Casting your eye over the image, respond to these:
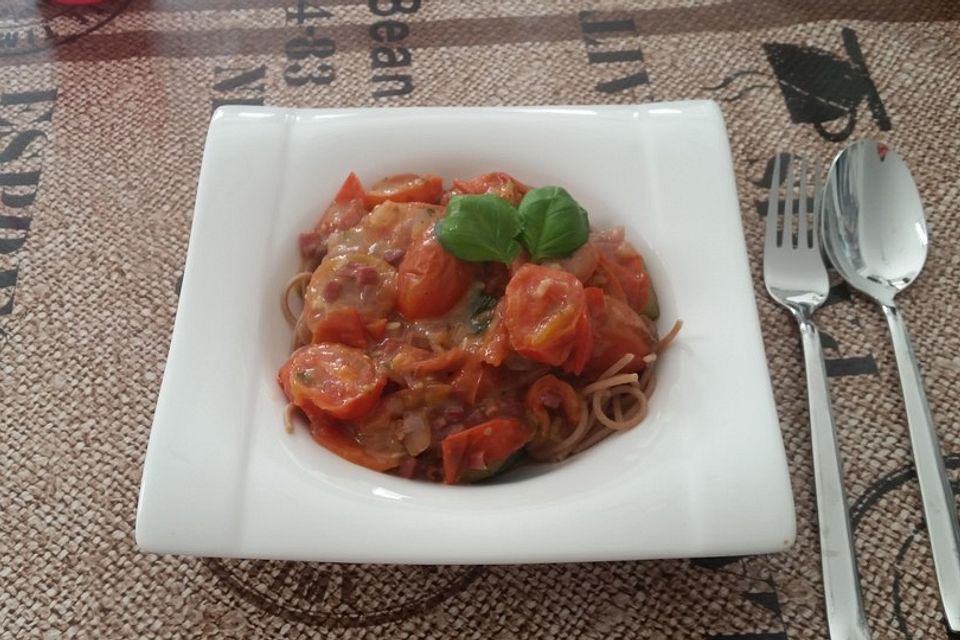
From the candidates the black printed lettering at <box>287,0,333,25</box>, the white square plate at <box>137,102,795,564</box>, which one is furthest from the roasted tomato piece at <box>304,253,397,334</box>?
the black printed lettering at <box>287,0,333,25</box>

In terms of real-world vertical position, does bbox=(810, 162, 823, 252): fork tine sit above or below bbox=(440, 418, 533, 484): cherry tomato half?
above

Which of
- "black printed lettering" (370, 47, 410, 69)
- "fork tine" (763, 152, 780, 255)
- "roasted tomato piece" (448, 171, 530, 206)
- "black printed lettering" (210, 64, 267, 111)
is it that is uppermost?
"roasted tomato piece" (448, 171, 530, 206)

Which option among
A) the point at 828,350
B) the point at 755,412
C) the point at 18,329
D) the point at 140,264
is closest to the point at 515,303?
the point at 755,412

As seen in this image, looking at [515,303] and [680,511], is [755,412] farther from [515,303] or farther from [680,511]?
[515,303]

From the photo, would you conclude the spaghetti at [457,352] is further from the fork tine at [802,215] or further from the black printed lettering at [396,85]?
the black printed lettering at [396,85]

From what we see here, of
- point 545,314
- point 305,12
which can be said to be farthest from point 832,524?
point 305,12

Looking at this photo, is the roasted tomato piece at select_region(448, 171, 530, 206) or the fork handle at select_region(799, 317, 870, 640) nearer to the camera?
the fork handle at select_region(799, 317, 870, 640)

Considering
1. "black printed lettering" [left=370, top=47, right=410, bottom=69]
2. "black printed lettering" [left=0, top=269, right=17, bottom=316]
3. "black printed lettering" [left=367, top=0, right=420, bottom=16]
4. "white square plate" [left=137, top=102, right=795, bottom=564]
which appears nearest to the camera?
"white square plate" [left=137, top=102, right=795, bottom=564]

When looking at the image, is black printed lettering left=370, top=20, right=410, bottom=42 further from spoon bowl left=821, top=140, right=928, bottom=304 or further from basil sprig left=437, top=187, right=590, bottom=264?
spoon bowl left=821, top=140, right=928, bottom=304
